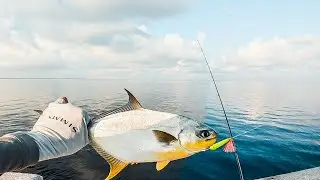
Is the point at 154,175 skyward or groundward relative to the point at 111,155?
groundward

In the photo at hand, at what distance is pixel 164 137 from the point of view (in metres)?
1.24

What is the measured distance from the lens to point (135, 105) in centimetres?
151

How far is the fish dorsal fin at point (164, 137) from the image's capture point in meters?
1.24

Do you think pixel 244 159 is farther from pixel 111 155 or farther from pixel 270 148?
pixel 111 155

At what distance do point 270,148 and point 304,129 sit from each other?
1347 cm

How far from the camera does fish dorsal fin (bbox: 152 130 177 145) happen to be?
124 cm

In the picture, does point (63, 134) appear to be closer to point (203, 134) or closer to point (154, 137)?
point (154, 137)

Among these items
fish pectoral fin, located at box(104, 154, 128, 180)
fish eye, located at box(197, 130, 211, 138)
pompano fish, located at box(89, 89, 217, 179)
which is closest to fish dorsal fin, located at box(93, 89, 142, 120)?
pompano fish, located at box(89, 89, 217, 179)

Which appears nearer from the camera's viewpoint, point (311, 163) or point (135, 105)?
point (135, 105)

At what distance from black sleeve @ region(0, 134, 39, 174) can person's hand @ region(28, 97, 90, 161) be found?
0.04m

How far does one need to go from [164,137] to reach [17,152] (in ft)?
2.43

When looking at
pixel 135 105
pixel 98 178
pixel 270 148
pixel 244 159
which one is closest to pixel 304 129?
pixel 270 148

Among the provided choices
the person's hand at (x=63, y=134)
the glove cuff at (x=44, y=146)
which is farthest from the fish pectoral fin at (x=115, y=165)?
the glove cuff at (x=44, y=146)

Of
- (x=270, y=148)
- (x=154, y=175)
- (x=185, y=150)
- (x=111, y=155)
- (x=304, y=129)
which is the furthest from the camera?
(x=304, y=129)
